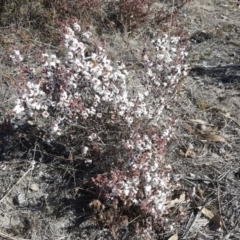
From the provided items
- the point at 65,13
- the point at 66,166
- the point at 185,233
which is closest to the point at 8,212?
the point at 66,166

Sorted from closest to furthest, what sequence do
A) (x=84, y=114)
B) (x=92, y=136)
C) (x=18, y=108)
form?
(x=18, y=108) < (x=84, y=114) < (x=92, y=136)

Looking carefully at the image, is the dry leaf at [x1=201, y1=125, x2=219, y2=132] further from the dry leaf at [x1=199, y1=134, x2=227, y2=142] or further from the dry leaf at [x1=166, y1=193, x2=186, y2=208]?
the dry leaf at [x1=166, y1=193, x2=186, y2=208]

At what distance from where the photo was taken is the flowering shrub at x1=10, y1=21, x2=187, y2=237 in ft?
11.3

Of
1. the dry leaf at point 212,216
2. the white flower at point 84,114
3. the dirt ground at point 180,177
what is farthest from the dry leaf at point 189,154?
the white flower at point 84,114

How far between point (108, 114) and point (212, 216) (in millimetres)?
1070

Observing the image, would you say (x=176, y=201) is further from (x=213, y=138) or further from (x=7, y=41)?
(x=7, y=41)

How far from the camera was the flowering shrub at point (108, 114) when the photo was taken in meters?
3.43

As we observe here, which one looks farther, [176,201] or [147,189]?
[176,201]

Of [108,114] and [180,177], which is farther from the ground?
[108,114]

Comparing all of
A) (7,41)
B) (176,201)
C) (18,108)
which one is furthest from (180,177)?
(7,41)

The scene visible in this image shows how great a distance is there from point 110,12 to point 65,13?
1.83 feet

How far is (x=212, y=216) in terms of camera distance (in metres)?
3.71

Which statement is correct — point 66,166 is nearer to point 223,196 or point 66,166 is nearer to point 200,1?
point 223,196

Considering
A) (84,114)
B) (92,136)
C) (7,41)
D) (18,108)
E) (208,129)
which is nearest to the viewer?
(18,108)
